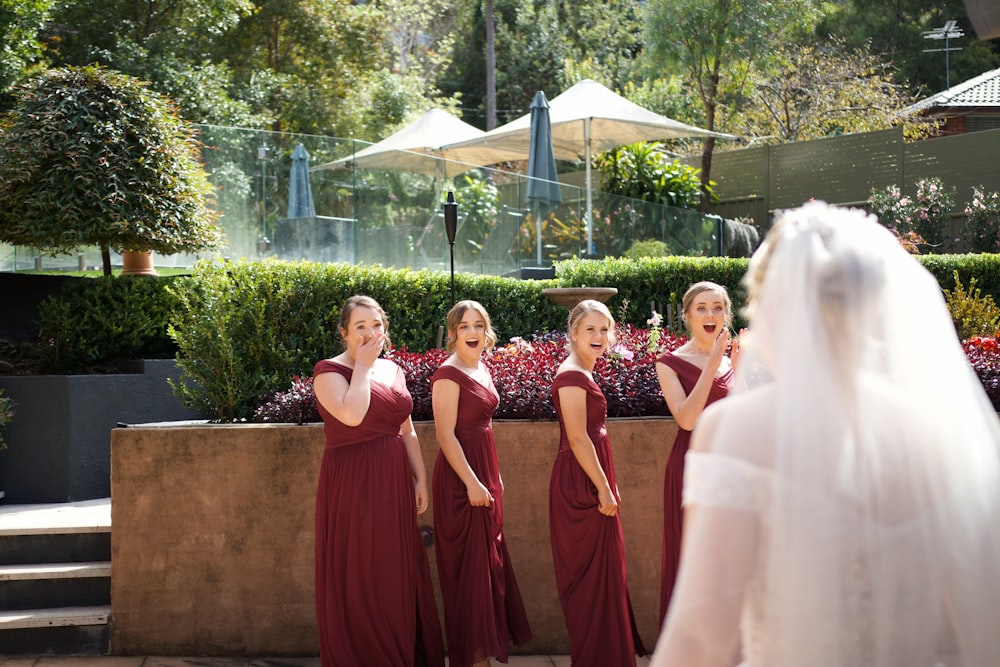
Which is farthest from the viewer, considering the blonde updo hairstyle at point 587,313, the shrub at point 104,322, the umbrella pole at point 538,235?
the umbrella pole at point 538,235

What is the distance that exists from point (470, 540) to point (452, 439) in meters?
0.58

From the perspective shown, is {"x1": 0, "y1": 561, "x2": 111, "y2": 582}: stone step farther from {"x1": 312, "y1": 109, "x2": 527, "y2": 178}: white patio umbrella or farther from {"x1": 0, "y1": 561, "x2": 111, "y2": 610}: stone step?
{"x1": 312, "y1": 109, "x2": 527, "y2": 178}: white patio umbrella

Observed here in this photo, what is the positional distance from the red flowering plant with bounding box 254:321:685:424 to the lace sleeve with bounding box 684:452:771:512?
4546 mm

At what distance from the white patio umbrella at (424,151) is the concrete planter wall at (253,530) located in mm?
6204

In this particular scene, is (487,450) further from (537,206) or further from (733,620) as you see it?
(537,206)

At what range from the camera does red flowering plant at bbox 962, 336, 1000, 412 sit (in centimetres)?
706

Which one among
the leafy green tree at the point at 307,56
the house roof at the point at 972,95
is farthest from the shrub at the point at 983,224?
the leafy green tree at the point at 307,56

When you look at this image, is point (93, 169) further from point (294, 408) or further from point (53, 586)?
point (53, 586)

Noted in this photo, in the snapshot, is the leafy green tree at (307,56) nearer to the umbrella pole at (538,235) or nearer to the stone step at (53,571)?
the umbrella pole at (538,235)

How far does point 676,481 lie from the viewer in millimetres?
5484

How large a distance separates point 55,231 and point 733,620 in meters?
8.35

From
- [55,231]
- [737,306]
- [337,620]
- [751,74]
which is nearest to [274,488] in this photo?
[337,620]

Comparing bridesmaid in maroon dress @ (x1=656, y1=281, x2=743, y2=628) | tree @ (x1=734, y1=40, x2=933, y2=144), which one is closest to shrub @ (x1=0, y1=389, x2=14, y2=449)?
bridesmaid in maroon dress @ (x1=656, y1=281, x2=743, y2=628)

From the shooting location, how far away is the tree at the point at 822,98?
26.7 metres
